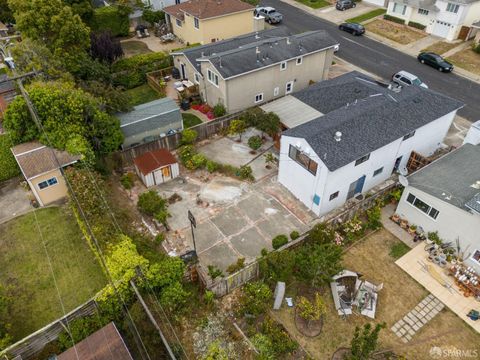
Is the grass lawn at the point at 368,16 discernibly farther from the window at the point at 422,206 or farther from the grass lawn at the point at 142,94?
the window at the point at 422,206

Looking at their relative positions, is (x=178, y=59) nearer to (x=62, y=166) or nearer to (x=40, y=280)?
(x=62, y=166)

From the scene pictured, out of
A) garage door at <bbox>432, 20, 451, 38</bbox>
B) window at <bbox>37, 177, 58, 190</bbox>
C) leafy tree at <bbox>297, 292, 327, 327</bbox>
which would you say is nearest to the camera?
leafy tree at <bbox>297, 292, 327, 327</bbox>

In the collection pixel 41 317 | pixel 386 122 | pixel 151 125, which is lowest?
pixel 41 317

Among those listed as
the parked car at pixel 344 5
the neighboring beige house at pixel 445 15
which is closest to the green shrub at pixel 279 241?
the neighboring beige house at pixel 445 15

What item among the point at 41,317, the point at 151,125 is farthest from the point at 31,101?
the point at 41,317

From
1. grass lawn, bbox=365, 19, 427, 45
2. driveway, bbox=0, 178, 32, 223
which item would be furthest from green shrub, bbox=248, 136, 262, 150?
grass lawn, bbox=365, 19, 427, 45

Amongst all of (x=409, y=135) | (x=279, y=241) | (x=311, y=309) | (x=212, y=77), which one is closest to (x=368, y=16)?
(x=212, y=77)

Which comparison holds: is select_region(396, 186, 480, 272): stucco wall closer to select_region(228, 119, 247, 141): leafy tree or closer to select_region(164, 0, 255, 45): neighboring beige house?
select_region(228, 119, 247, 141): leafy tree
